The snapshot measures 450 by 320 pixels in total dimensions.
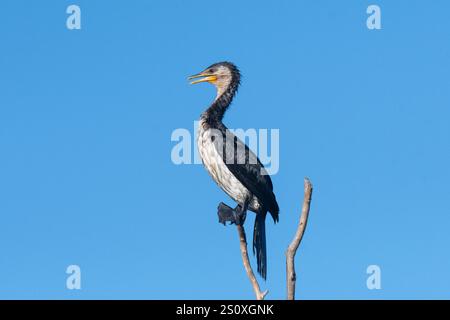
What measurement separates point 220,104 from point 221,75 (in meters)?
0.48

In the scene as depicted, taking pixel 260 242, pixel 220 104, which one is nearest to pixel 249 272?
pixel 260 242

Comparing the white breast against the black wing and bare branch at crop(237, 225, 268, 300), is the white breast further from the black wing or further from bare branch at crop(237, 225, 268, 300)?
bare branch at crop(237, 225, 268, 300)

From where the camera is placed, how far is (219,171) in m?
13.5

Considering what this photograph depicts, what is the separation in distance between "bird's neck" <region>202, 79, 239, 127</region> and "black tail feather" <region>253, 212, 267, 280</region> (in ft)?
4.93

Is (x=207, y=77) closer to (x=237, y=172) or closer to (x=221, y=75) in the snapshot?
(x=221, y=75)

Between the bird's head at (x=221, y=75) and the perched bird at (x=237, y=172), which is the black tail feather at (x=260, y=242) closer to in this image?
the perched bird at (x=237, y=172)

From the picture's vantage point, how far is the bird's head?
14203mm

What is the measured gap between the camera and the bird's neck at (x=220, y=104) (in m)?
13.8

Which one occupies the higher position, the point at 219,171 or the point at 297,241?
the point at 219,171

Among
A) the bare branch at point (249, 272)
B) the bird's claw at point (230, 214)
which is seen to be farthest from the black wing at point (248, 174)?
the bare branch at point (249, 272)

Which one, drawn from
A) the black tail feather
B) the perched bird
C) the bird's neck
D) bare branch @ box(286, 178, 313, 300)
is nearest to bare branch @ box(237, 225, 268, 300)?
bare branch @ box(286, 178, 313, 300)
